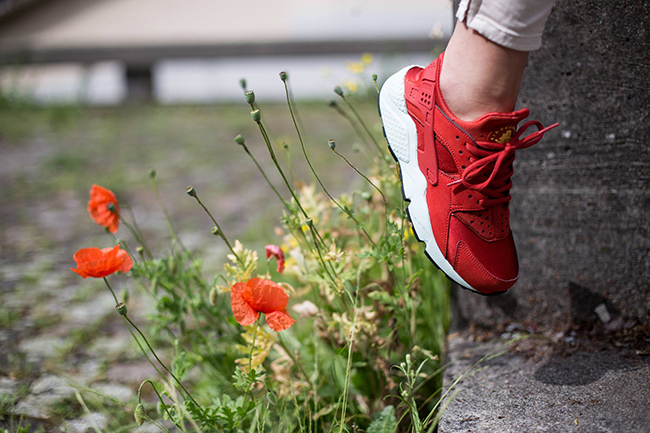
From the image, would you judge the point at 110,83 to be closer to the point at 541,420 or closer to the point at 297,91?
the point at 297,91

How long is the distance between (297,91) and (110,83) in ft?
9.64

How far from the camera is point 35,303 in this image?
1.82m

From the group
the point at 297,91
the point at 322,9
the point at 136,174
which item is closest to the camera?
the point at 136,174

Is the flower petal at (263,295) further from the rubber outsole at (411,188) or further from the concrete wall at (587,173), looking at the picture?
the concrete wall at (587,173)

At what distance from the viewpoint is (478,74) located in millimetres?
1018

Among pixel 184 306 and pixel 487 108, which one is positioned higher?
pixel 487 108

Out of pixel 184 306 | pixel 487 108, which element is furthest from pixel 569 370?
pixel 184 306

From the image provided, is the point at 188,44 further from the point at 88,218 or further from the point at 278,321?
the point at 278,321

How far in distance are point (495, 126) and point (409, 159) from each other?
0.72ft

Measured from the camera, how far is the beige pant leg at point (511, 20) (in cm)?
94

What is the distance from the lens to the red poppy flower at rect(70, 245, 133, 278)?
3.06 feet

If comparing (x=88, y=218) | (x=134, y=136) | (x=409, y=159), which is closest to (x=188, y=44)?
(x=134, y=136)

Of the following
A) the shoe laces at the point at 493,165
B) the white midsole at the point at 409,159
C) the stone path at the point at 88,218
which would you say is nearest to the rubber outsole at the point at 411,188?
the white midsole at the point at 409,159

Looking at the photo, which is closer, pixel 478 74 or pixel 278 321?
pixel 278 321
